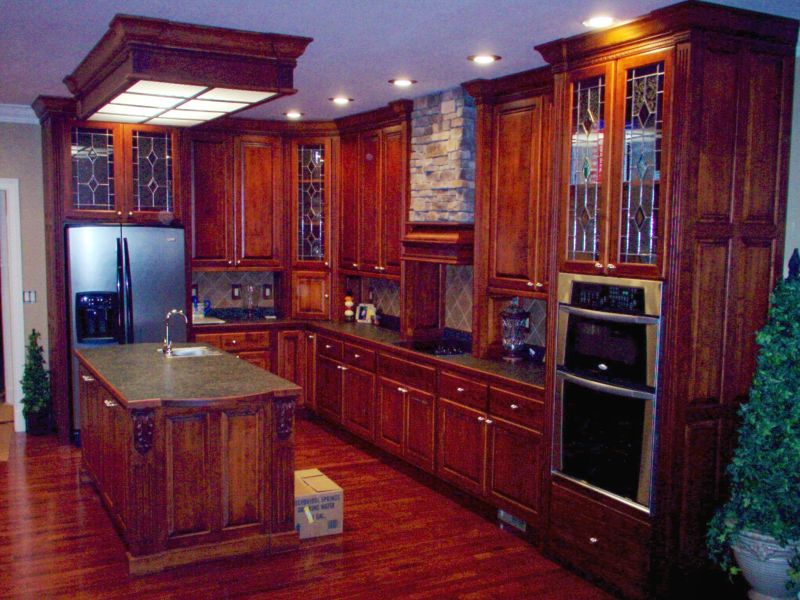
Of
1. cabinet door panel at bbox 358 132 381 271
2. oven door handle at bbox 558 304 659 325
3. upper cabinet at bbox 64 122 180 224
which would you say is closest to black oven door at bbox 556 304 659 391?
oven door handle at bbox 558 304 659 325

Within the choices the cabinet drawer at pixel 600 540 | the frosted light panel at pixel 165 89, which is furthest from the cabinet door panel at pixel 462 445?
the frosted light panel at pixel 165 89

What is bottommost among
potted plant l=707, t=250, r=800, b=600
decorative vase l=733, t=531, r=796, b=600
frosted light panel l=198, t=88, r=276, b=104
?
decorative vase l=733, t=531, r=796, b=600

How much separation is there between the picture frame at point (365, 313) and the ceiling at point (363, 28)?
96.2 inches

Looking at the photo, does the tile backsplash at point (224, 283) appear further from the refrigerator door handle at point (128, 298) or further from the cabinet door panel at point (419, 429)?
the cabinet door panel at point (419, 429)

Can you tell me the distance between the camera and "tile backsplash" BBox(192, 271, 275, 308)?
745 centimetres

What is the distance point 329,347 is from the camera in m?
6.73

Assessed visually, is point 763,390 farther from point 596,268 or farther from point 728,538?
point 596,268

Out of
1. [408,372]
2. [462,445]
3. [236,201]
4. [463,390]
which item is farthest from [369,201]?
[462,445]

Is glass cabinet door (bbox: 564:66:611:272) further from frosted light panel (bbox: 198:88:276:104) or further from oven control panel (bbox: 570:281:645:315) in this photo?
frosted light panel (bbox: 198:88:276:104)

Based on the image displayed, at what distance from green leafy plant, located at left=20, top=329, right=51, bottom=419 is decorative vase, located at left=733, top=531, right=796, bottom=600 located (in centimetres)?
543

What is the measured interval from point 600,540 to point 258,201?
455cm

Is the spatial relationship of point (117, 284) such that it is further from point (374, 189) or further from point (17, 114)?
point (374, 189)

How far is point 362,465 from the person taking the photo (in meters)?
5.87

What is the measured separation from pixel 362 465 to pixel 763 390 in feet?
10.5
